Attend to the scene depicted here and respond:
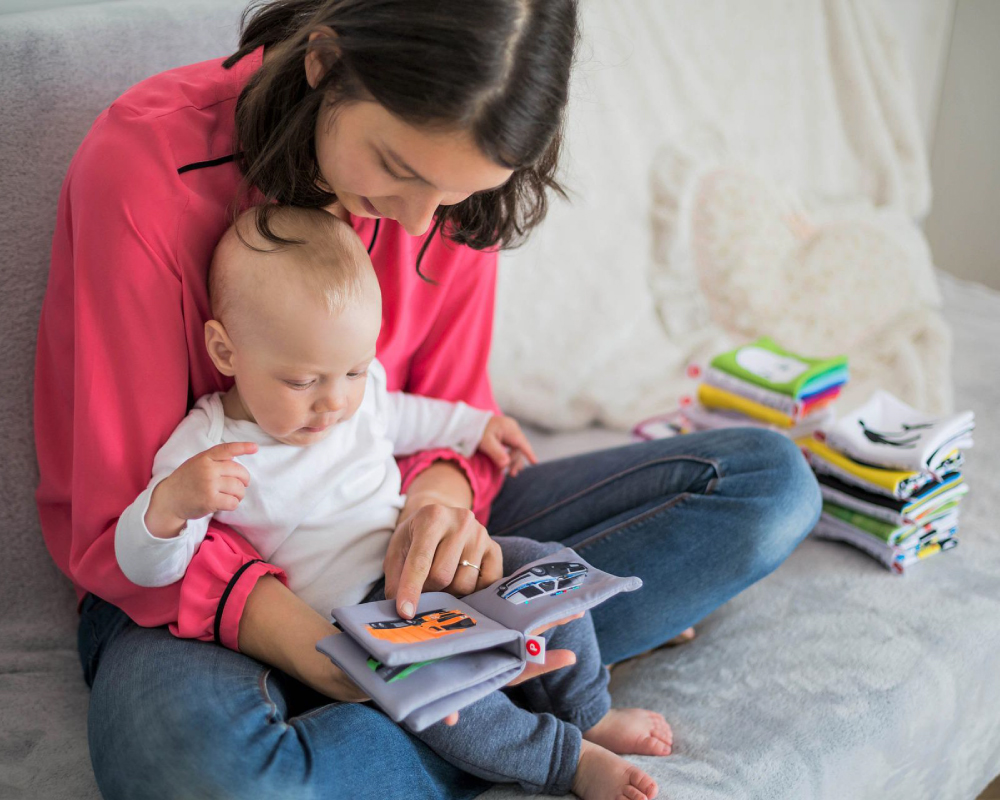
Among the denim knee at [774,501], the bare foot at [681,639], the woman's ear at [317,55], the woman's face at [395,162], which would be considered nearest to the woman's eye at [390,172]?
the woman's face at [395,162]

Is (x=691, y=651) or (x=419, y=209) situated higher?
(x=419, y=209)

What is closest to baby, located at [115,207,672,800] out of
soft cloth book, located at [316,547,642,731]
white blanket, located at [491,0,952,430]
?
soft cloth book, located at [316,547,642,731]

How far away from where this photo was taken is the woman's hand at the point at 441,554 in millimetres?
949

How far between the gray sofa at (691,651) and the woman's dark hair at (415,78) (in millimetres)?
343

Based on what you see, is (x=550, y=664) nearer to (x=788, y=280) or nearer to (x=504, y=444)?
(x=504, y=444)

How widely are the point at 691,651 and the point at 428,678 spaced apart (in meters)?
0.56

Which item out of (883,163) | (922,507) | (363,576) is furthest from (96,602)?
(883,163)

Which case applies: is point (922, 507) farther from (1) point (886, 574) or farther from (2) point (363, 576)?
(2) point (363, 576)

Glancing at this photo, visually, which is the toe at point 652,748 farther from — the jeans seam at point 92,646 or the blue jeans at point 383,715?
the jeans seam at point 92,646

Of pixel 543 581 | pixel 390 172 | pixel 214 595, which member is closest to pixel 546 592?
pixel 543 581

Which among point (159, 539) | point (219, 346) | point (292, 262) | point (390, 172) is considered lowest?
point (159, 539)

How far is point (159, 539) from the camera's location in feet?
2.88

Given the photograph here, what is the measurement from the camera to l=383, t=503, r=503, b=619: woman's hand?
95 centimetres

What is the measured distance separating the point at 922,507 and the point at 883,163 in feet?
4.02
